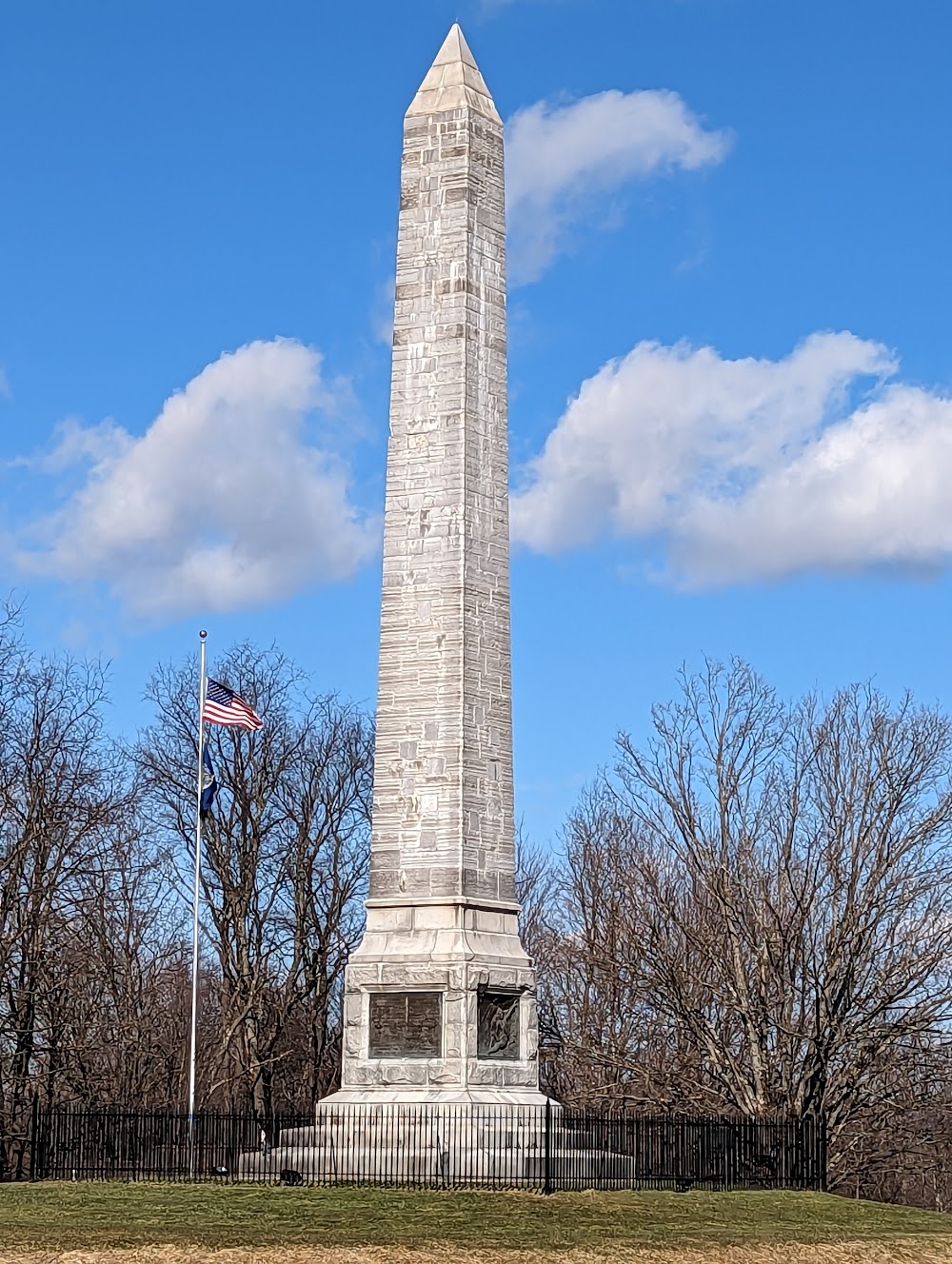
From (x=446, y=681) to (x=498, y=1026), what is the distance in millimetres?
5103

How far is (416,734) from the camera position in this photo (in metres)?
27.4

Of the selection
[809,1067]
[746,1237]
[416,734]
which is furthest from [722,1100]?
[746,1237]

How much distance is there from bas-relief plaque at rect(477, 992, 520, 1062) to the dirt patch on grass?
784 centimetres

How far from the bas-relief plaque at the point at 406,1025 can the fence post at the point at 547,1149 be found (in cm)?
177

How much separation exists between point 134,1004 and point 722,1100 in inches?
675

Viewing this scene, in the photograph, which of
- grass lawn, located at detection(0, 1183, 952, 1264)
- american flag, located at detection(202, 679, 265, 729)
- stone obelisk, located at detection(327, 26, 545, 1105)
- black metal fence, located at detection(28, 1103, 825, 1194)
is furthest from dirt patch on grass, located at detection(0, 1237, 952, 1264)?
american flag, located at detection(202, 679, 265, 729)

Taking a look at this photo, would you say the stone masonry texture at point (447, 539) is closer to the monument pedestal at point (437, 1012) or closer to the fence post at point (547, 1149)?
the monument pedestal at point (437, 1012)

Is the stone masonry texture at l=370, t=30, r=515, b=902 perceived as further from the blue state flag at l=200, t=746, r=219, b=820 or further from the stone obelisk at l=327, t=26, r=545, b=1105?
the blue state flag at l=200, t=746, r=219, b=820

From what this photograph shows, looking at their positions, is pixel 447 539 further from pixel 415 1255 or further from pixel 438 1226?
pixel 415 1255

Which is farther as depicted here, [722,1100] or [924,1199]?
[924,1199]

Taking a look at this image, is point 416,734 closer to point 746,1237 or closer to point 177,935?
point 746,1237

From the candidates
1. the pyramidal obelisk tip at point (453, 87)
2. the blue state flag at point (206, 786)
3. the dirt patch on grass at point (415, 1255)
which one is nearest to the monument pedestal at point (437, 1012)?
the dirt patch on grass at point (415, 1255)

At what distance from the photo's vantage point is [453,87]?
30.2 metres

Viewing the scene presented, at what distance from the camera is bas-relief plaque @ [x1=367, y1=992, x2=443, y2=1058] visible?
26.1 meters
